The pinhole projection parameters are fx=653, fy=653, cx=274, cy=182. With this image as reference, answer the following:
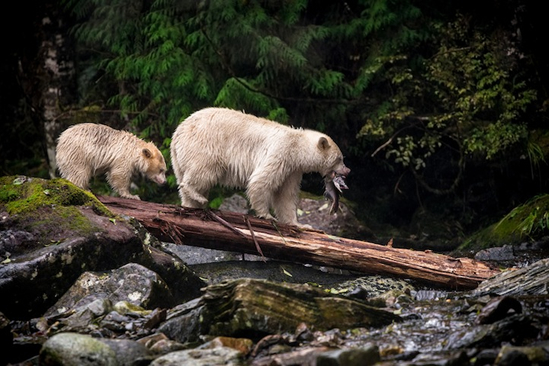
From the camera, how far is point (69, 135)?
9.63m

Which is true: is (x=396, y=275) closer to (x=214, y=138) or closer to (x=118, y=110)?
(x=214, y=138)

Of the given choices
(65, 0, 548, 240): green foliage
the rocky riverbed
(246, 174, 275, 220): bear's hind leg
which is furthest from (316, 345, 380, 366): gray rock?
(65, 0, 548, 240): green foliage

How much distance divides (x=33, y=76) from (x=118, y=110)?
6.54ft

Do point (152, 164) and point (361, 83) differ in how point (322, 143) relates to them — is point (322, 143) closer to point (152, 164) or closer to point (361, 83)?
point (152, 164)

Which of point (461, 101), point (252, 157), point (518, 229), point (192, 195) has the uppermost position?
point (461, 101)

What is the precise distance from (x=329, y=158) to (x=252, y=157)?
1.03m

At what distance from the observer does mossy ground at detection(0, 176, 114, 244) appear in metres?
6.94

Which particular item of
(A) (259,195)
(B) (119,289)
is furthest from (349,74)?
(B) (119,289)

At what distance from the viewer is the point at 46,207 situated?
7281 millimetres

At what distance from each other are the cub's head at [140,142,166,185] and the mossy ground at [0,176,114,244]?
2.58 metres

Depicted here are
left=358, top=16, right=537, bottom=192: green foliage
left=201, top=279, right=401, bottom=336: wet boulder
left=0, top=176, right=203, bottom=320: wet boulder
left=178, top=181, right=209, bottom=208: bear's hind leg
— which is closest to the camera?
left=201, top=279, right=401, bottom=336: wet boulder

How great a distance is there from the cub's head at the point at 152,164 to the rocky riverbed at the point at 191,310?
2.61 meters

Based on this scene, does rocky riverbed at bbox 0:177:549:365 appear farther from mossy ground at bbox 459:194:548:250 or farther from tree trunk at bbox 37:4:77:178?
tree trunk at bbox 37:4:77:178

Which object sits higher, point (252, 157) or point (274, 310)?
point (252, 157)
